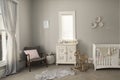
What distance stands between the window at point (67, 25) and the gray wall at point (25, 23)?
4.18 ft

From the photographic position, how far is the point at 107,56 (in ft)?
17.1

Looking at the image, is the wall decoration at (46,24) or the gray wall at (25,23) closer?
the gray wall at (25,23)

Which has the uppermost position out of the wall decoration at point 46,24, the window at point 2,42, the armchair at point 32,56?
the wall decoration at point 46,24

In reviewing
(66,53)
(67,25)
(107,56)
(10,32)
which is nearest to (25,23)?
(10,32)

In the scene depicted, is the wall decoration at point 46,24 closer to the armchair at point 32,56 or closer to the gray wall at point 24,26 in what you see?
the gray wall at point 24,26

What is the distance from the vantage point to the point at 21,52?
5.81 m

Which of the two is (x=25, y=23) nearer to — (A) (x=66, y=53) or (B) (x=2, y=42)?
(B) (x=2, y=42)

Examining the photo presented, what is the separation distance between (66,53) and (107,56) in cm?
157

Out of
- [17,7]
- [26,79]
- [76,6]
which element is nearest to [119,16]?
[76,6]

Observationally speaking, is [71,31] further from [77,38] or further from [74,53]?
[74,53]

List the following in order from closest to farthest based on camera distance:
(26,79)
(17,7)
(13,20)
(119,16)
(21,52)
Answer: (26,79) → (13,20) → (17,7) → (21,52) → (119,16)

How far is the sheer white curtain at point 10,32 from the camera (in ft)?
15.1

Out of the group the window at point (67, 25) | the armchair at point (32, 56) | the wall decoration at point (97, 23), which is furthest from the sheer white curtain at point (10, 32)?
the wall decoration at point (97, 23)

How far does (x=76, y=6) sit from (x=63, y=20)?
2.49ft
